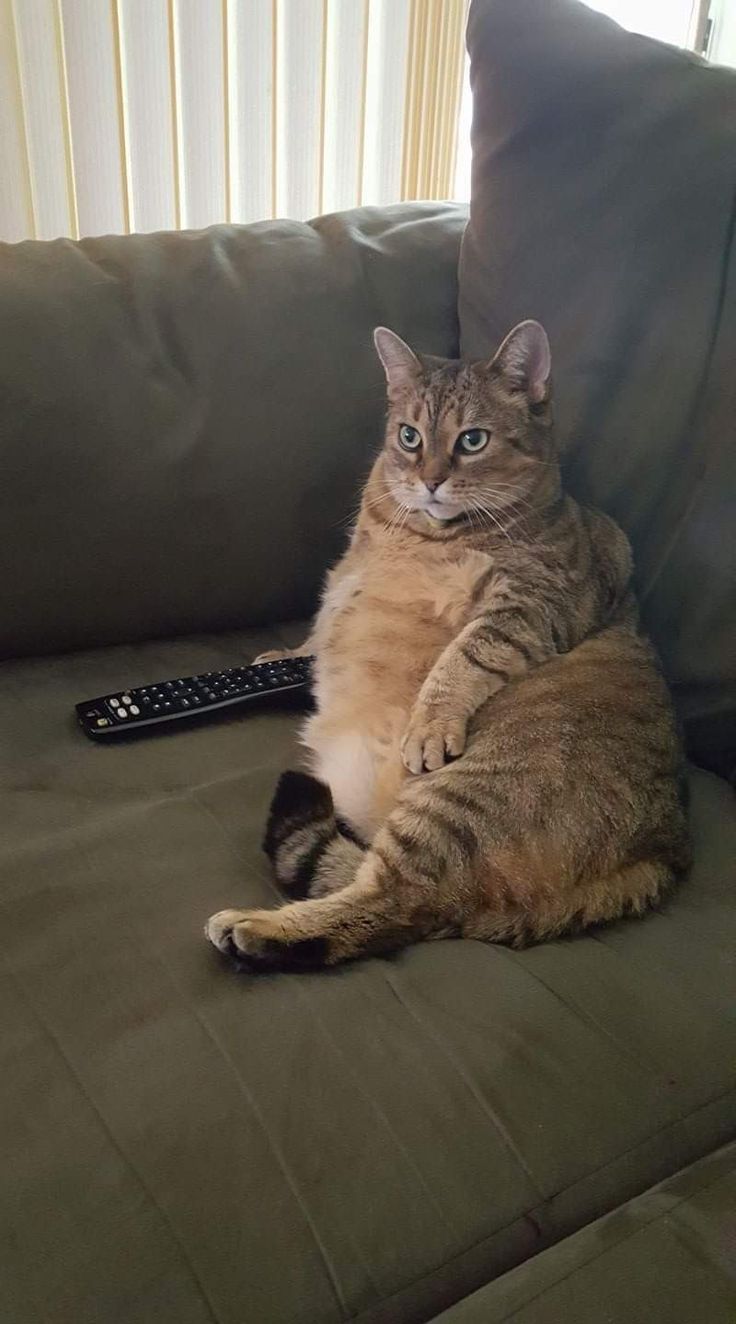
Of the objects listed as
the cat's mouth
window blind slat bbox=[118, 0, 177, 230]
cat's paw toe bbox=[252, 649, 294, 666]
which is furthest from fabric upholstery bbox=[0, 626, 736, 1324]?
window blind slat bbox=[118, 0, 177, 230]

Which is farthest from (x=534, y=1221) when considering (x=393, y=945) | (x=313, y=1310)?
(x=393, y=945)

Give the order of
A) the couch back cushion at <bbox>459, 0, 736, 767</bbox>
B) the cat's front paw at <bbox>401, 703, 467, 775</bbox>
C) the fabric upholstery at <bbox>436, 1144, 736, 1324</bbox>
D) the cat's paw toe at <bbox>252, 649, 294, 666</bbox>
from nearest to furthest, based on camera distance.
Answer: the fabric upholstery at <bbox>436, 1144, 736, 1324</bbox>, the cat's front paw at <bbox>401, 703, 467, 775</bbox>, the couch back cushion at <bbox>459, 0, 736, 767</bbox>, the cat's paw toe at <bbox>252, 649, 294, 666</bbox>

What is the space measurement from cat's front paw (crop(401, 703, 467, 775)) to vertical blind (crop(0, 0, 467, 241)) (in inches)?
63.6

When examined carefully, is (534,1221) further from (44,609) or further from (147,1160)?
(44,609)

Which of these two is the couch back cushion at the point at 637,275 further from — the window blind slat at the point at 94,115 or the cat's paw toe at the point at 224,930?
the window blind slat at the point at 94,115

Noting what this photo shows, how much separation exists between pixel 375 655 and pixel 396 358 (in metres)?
0.49

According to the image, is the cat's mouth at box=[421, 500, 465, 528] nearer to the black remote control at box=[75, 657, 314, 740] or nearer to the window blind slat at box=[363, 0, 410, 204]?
the black remote control at box=[75, 657, 314, 740]

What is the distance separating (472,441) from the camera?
1.59 m

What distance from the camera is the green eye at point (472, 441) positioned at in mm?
1582

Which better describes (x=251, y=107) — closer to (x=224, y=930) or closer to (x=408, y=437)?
(x=408, y=437)

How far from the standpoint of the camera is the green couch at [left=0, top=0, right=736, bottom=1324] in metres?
0.82

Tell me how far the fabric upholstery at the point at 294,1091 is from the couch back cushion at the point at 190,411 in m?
0.48

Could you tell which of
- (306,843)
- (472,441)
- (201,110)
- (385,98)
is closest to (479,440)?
(472,441)

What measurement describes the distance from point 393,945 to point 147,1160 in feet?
1.18
